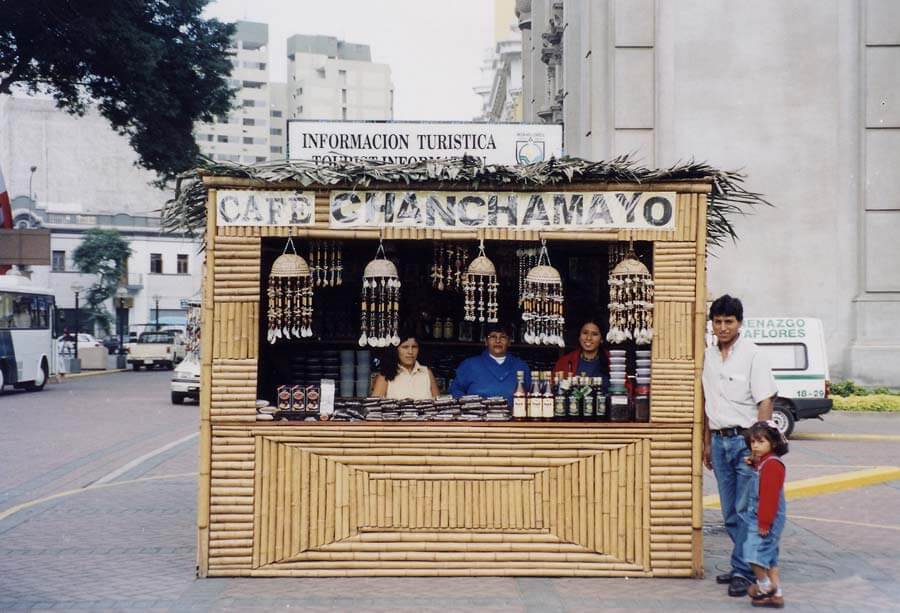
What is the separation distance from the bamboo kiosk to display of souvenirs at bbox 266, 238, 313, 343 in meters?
0.42

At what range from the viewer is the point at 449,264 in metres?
9.12

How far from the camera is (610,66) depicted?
29312mm

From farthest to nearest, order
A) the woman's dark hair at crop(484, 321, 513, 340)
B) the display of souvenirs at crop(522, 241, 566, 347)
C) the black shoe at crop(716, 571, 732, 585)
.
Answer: the woman's dark hair at crop(484, 321, 513, 340), the display of souvenirs at crop(522, 241, 566, 347), the black shoe at crop(716, 571, 732, 585)

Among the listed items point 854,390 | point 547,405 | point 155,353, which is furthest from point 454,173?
point 155,353

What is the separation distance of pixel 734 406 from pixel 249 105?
114 metres

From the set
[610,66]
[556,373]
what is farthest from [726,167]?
[556,373]

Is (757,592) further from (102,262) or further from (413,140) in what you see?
(102,262)

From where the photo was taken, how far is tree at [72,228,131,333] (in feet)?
221

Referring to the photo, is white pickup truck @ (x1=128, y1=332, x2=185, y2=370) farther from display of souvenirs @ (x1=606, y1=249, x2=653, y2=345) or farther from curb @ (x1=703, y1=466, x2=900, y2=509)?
display of souvenirs @ (x1=606, y1=249, x2=653, y2=345)

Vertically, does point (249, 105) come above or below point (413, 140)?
above

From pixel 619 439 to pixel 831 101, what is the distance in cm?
2084

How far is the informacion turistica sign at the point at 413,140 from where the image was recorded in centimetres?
909

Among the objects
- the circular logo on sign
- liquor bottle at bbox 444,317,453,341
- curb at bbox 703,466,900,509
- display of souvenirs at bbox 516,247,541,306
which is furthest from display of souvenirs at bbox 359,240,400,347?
curb at bbox 703,466,900,509

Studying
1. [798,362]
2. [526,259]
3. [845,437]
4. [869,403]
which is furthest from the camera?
[869,403]
